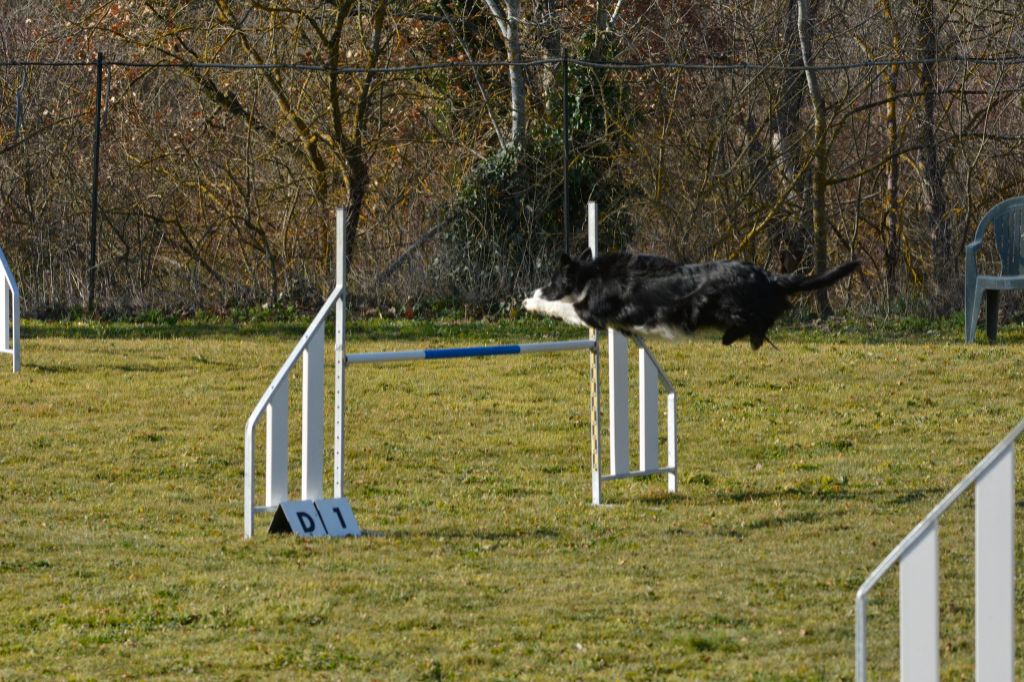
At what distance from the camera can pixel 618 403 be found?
28.8ft

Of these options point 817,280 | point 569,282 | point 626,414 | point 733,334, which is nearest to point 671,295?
point 733,334

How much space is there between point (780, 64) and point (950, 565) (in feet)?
27.8

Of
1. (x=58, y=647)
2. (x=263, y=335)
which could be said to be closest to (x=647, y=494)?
(x=58, y=647)

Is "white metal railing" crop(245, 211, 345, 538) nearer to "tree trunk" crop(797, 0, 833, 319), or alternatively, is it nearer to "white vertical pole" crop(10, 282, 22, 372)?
"white vertical pole" crop(10, 282, 22, 372)

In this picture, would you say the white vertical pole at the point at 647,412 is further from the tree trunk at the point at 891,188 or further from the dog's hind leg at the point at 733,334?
the tree trunk at the point at 891,188

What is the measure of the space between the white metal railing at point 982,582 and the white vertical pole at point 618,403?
15.4 ft

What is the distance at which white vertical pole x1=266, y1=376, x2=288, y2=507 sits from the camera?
25.0 ft

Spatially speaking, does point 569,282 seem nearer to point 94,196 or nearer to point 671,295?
point 671,295

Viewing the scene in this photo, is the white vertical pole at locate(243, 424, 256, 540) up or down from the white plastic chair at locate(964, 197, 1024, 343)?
down

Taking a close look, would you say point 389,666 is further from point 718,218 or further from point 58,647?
point 718,218

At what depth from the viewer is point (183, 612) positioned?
613 cm

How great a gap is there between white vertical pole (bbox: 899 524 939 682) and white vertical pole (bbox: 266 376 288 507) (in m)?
4.19

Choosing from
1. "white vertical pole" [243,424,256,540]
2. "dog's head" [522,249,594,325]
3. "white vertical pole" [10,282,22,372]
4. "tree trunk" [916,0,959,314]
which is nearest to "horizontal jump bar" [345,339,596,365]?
"white vertical pole" [243,424,256,540]

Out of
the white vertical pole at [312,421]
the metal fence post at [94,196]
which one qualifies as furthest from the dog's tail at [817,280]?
the metal fence post at [94,196]
